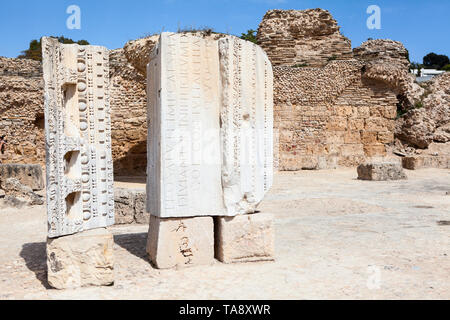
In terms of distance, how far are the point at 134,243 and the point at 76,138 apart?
1.74m

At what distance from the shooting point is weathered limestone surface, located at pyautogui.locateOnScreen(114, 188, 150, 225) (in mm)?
6047

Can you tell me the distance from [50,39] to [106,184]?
4.02ft

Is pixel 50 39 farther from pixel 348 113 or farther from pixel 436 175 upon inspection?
pixel 348 113

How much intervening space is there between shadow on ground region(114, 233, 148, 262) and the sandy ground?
0.01 metres

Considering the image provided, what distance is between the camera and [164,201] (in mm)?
3660

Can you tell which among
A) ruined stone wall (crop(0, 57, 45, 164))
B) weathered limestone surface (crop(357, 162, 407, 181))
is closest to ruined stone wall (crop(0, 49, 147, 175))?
ruined stone wall (crop(0, 57, 45, 164))

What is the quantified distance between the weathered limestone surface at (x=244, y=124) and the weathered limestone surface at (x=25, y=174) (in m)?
7.51

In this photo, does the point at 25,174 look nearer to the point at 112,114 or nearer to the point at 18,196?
the point at 18,196

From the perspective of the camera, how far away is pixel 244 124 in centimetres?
389

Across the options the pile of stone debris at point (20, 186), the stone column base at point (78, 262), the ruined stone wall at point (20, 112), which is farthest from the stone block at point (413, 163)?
the stone column base at point (78, 262)

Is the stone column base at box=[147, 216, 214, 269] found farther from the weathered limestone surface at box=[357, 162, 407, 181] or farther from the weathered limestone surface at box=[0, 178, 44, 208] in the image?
the weathered limestone surface at box=[357, 162, 407, 181]

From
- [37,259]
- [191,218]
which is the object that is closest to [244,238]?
[191,218]

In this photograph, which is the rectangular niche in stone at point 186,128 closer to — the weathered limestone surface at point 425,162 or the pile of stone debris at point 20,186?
the pile of stone debris at point 20,186
